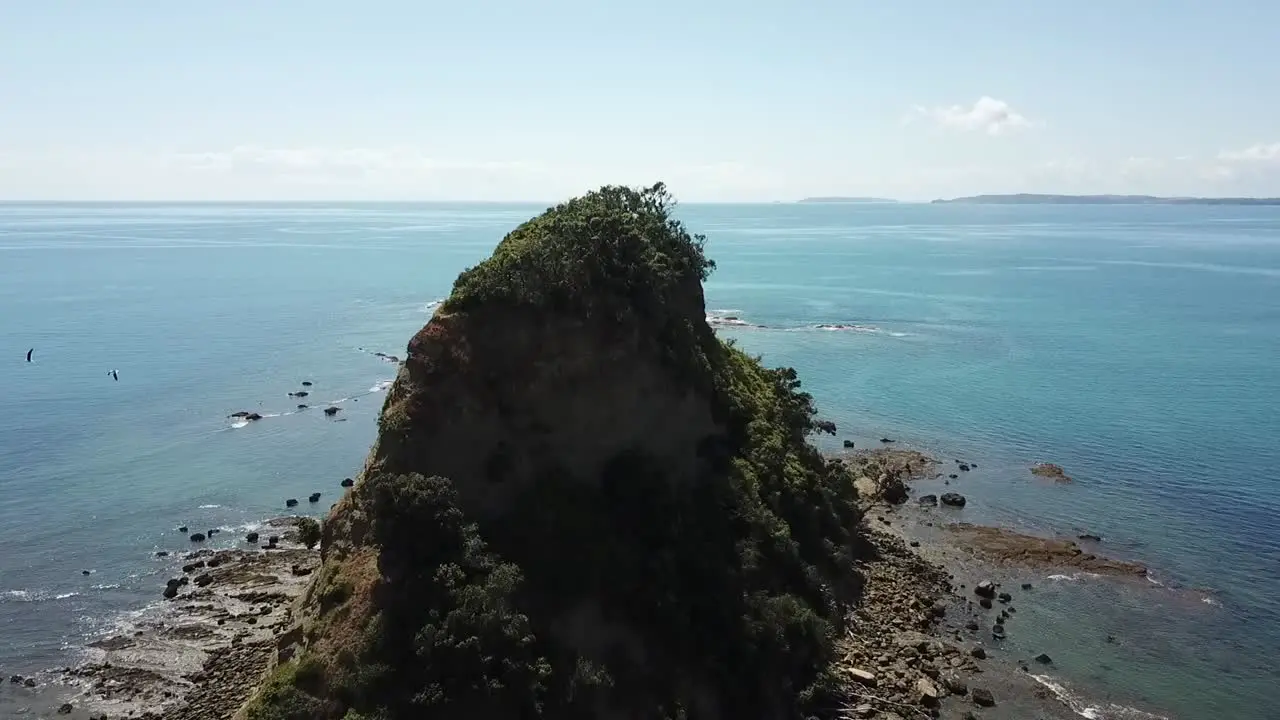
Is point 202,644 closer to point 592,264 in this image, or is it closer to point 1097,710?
point 592,264

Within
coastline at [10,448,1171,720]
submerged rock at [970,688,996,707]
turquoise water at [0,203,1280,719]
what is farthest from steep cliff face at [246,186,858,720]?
turquoise water at [0,203,1280,719]

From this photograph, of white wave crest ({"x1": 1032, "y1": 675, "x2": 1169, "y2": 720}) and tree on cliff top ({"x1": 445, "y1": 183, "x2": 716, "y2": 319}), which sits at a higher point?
tree on cliff top ({"x1": 445, "y1": 183, "x2": 716, "y2": 319})

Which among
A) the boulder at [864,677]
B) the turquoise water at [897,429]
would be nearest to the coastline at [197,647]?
the turquoise water at [897,429]

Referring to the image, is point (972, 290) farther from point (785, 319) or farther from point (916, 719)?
point (916, 719)

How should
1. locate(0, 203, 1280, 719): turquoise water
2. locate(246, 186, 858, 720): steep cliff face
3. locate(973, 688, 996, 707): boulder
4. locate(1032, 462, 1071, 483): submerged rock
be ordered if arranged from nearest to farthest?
locate(246, 186, 858, 720): steep cliff face → locate(973, 688, 996, 707): boulder → locate(0, 203, 1280, 719): turquoise water → locate(1032, 462, 1071, 483): submerged rock

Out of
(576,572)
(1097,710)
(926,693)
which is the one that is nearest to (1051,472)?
(1097,710)

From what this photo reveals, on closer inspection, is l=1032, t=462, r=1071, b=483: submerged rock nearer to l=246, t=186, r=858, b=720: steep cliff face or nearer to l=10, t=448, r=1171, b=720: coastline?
l=10, t=448, r=1171, b=720: coastline
